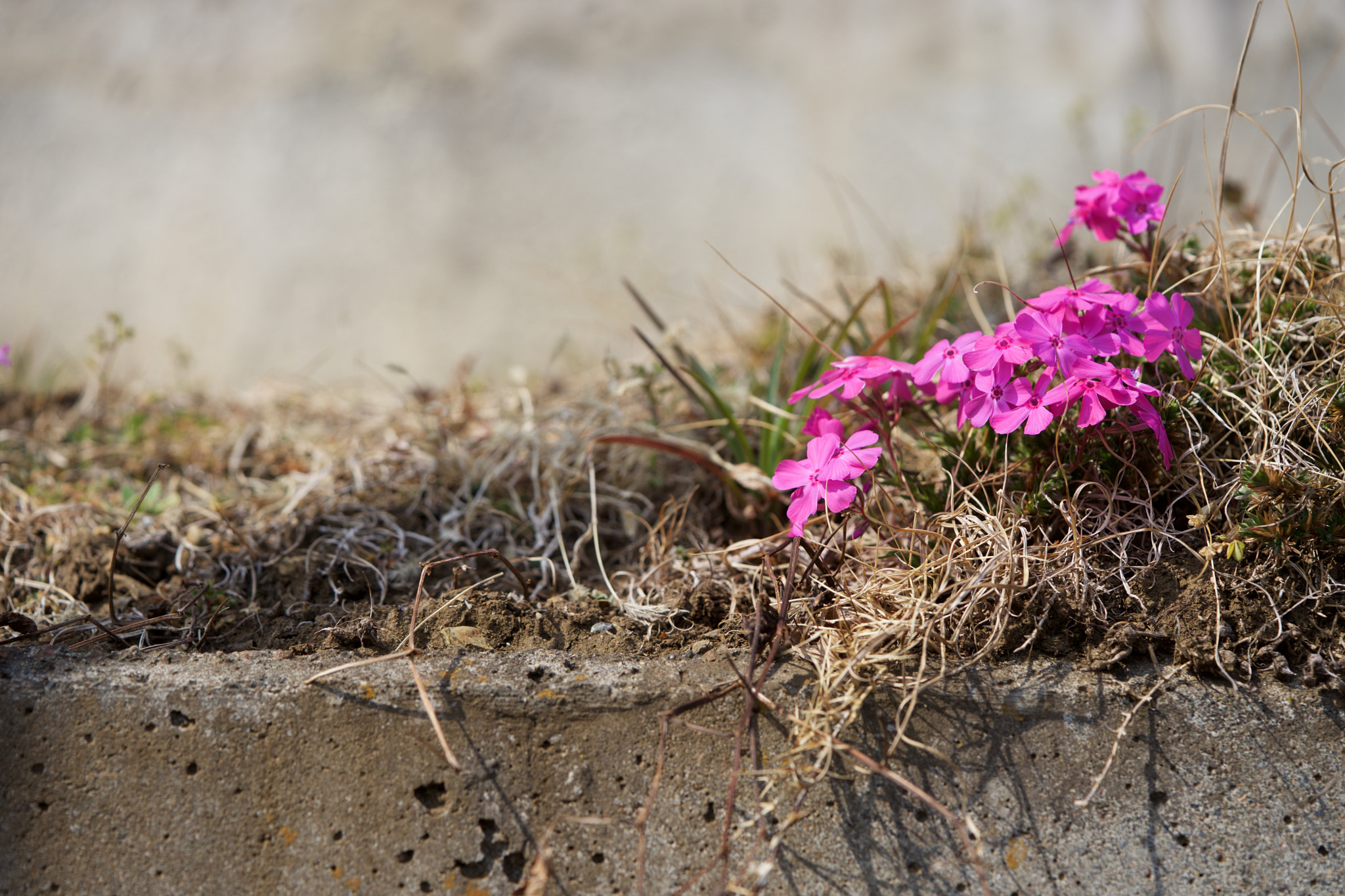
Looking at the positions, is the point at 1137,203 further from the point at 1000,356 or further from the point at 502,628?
the point at 502,628

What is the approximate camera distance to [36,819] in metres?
1.28

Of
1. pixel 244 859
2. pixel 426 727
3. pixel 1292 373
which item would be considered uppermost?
pixel 1292 373

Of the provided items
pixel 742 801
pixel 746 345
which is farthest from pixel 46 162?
pixel 742 801

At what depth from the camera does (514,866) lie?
1.22 m

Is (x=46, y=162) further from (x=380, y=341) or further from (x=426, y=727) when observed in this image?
(x=426, y=727)

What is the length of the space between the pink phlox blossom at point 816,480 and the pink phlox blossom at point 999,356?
0.82 ft

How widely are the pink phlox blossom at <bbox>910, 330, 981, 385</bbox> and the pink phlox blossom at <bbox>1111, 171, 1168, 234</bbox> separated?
43 centimetres

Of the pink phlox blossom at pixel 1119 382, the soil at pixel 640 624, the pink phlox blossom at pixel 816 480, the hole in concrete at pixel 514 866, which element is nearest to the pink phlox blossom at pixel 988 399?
the pink phlox blossom at pixel 1119 382

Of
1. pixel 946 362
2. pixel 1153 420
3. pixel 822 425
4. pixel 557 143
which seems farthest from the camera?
pixel 557 143

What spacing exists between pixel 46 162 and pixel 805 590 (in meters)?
5.28

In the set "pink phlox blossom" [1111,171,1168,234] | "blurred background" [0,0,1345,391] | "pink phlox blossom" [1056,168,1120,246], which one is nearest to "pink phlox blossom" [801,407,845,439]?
"pink phlox blossom" [1056,168,1120,246]

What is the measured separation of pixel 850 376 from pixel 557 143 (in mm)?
3480

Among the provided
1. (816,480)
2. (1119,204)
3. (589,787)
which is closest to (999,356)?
(816,480)

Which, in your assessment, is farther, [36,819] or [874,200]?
[874,200]
